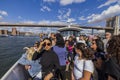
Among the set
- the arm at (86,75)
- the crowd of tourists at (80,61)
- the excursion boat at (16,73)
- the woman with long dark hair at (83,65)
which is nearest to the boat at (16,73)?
the excursion boat at (16,73)

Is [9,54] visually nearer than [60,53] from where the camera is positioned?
No

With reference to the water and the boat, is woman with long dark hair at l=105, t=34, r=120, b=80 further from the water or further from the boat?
the water

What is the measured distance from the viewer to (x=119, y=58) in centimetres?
205

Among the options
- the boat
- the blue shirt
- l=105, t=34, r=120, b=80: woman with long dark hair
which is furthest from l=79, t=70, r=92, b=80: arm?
the boat

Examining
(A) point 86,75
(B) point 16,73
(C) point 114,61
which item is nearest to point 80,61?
(A) point 86,75

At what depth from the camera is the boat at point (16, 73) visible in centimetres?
384

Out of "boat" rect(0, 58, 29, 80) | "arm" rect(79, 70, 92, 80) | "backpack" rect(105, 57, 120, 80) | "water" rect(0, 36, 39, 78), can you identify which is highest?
"backpack" rect(105, 57, 120, 80)

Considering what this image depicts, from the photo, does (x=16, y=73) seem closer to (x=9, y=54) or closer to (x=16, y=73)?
(x=16, y=73)

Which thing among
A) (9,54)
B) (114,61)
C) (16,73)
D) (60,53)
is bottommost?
(9,54)

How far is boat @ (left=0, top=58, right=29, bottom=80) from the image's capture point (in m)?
3.84

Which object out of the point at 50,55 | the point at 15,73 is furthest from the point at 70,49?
the point at 50,55

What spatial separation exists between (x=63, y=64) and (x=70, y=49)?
12.0 ft

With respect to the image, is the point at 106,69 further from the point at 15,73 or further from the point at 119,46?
the point at 15,73

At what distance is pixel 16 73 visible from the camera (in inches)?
166
